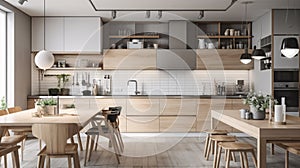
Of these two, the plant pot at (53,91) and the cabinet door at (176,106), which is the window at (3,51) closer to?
the plant pot at (53,91)

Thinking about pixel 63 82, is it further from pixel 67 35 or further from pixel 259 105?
pixel 259 105

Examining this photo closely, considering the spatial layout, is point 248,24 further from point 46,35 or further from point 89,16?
point 46,35

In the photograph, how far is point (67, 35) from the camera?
855cm

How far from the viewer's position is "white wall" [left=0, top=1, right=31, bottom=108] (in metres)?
7.42

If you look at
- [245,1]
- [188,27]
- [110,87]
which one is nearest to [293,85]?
[245,1]

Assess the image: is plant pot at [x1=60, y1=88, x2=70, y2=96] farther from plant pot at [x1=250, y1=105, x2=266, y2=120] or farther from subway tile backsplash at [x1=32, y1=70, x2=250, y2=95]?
plant pot at [x1=250, y1=105, x2=266, y2=120]

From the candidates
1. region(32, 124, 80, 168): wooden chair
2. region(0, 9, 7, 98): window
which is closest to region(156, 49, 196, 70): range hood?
region(0, 9, 7, 98): window

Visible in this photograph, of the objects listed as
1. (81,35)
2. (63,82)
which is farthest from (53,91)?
(81,35)

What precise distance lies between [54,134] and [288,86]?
513 centimetres

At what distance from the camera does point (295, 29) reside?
296 inches

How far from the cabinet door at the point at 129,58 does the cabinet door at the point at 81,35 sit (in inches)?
13.8

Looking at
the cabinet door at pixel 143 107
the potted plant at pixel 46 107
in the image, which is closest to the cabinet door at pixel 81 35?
the cabinet door at pixel 143 107

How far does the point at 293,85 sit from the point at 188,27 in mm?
2690

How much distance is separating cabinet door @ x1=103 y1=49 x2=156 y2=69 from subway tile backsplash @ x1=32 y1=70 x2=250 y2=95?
0.37 metres
